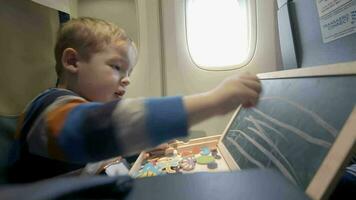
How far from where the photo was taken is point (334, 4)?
0.62 meters

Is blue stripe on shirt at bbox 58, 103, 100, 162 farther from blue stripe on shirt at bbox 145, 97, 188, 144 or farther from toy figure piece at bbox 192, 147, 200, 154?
toy figure piece at bbox 192, 147, 200, 154

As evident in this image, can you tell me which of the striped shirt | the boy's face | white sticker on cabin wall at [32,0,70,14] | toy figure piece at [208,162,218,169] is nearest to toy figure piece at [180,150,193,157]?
toy figure piece at [208,162,218,169]

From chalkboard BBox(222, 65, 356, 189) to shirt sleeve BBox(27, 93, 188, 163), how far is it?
15cm

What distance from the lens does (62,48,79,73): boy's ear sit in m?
0.61

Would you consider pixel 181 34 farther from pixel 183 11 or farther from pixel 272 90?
pixel 272 90

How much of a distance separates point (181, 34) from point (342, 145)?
0.93 meters

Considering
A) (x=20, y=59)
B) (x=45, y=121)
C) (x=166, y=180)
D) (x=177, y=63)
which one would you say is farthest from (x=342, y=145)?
(x=177, y=63)

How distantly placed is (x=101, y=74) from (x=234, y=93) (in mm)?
321

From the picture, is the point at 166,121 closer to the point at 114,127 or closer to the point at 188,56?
the point at 114,127

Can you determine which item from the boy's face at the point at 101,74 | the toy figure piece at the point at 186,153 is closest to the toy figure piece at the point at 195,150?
the toy figure piece at the point at 186,153

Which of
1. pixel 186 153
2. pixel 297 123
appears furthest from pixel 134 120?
pixel 186 153

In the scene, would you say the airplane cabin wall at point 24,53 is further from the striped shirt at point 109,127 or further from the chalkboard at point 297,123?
the chalkboard at point 297,123

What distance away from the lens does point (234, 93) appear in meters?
0.37

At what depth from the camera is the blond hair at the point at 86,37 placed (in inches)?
24.3
